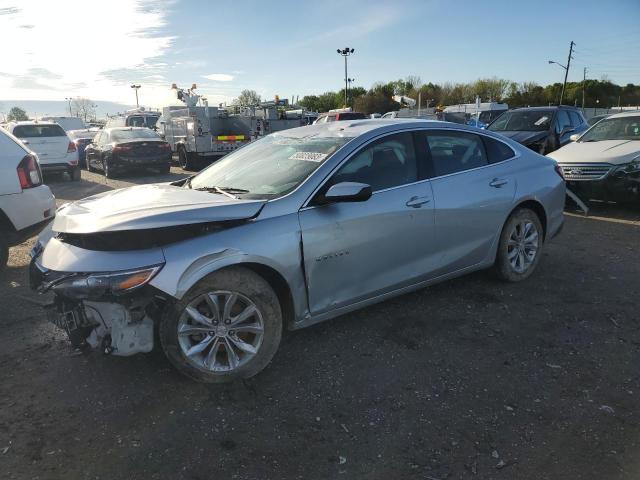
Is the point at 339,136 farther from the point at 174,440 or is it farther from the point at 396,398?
the point at 174,440

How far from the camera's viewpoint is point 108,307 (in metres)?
2.93

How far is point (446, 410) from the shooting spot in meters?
2.91

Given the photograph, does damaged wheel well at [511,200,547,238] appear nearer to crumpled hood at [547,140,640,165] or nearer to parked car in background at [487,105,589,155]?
crumpled hood at [547,140,640,165]

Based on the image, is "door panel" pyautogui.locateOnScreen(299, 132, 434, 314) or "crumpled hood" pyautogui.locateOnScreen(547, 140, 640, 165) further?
"crumpled hood" pyautogui.locateOnScreen(547, 140, 640, 165)

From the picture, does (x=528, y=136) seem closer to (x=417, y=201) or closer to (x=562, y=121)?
(x=562, y=121)

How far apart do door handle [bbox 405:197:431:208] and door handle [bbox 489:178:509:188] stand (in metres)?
0.85

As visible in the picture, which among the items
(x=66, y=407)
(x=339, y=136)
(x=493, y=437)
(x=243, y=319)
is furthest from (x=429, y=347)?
(x=66, y=407)

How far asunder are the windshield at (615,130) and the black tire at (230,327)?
8130 mm

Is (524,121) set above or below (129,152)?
above

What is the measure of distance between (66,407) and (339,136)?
2625 millimetres

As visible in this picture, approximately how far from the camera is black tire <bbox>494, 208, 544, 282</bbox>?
4.68 m

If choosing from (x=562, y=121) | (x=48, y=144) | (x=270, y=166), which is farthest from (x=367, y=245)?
(x=48, y=144)

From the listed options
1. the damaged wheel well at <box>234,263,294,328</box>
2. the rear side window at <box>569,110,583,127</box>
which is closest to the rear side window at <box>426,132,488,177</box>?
the damaged wheel well at <box>234,263,294,328</box>

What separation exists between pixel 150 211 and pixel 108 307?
0.62 meters
